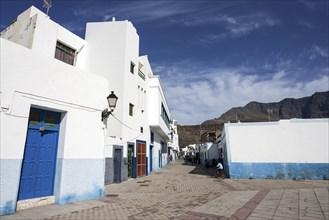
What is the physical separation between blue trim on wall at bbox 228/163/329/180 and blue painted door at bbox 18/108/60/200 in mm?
11658

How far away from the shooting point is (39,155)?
684 cm

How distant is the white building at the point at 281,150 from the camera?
46.8 feet

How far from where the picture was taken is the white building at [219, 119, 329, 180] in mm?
14273

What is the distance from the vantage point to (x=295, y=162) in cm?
1440

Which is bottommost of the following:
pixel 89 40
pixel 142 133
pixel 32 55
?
pixel 142 133

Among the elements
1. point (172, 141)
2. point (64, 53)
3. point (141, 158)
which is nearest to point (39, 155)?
point (64, 53)

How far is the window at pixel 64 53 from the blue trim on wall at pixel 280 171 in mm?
13377

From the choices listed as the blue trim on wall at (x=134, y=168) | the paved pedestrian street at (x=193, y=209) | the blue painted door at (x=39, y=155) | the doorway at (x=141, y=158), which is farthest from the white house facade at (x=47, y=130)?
the doorway at (x=141, y=158)

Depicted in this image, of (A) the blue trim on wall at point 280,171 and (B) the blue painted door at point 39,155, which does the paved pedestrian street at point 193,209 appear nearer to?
(B) the blue painted door at point 39,155

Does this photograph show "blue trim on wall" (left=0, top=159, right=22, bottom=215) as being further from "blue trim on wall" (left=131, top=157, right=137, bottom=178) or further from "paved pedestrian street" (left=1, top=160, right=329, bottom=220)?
"blue trim on wall" (left=131, top=157, right=137, bottom=178)

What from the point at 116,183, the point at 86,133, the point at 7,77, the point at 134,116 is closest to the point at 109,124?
the point at 134,116

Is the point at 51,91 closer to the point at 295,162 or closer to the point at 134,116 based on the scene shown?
the point at 134,116

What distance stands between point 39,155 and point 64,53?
376 inches

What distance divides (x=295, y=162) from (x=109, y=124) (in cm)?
1286
